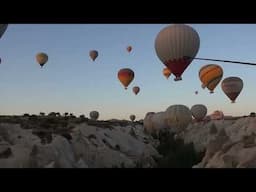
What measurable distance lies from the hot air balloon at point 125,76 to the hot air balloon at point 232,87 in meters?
5.35

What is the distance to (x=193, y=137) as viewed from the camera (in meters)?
40.9

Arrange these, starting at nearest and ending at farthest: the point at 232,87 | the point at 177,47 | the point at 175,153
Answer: the point at 177,47
the point at 232,87
the point at 175,153

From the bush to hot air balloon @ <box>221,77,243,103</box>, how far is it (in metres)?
3.86

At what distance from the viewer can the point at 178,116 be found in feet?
77.0

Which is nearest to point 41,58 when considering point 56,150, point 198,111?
point 56,150

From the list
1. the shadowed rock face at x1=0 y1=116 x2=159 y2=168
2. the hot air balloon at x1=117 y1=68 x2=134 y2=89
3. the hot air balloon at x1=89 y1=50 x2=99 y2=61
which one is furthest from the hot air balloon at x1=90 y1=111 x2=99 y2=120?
the hot air balloon at x1=117 y1=68 x2=134 y2=89

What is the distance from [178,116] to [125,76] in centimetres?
390

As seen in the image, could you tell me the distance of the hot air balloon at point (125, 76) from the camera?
2394cm

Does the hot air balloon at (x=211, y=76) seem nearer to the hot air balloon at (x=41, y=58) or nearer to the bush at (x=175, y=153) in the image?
the bush at (x=175, y=153)

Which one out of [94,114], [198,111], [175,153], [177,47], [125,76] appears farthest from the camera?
[94,114]

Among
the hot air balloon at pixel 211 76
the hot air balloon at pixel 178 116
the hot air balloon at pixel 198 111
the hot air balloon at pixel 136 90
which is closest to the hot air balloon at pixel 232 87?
the hot air balloon at pixel 211 76

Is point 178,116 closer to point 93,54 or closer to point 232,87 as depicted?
point 232,87
